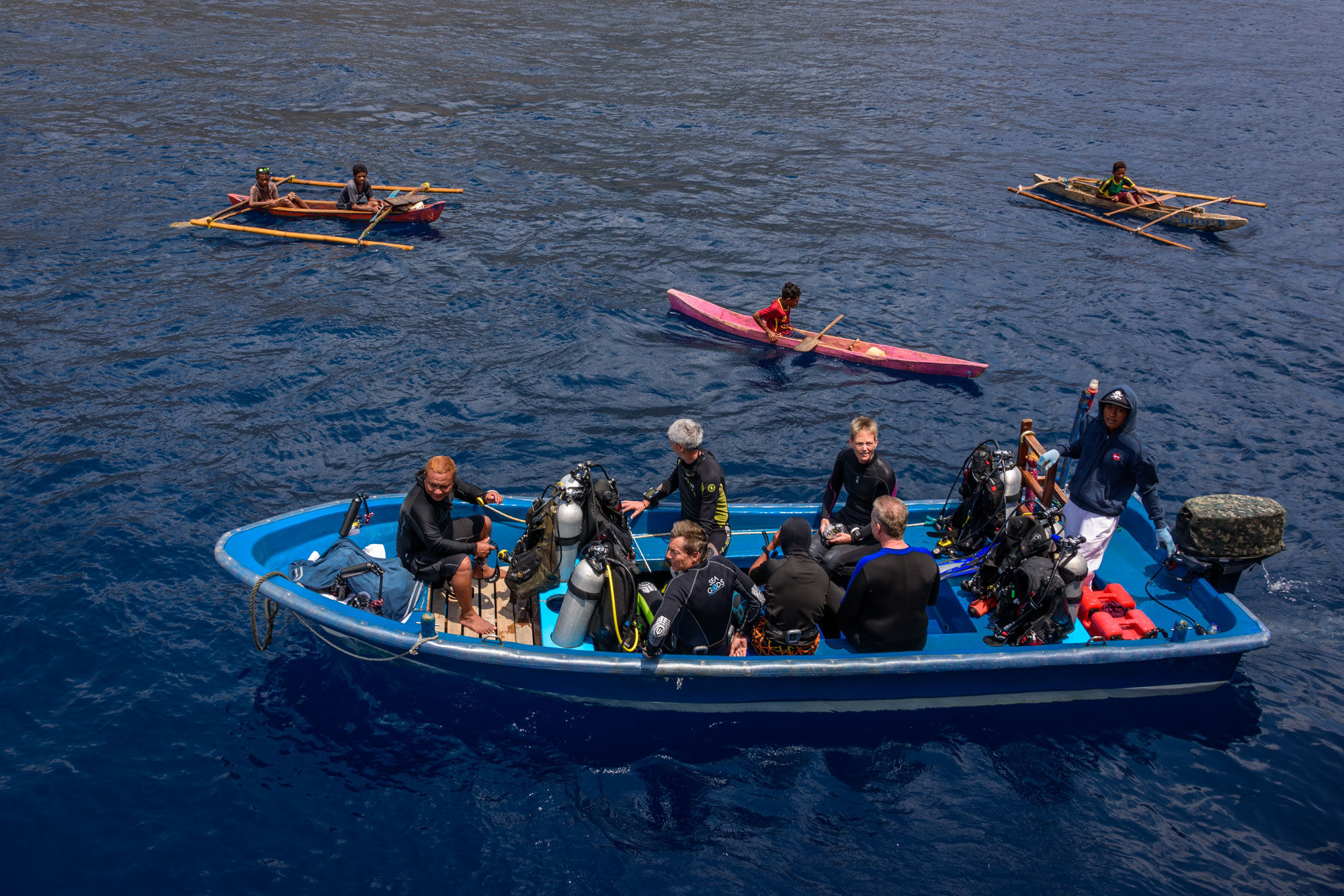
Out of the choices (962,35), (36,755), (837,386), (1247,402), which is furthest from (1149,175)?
(36,755)

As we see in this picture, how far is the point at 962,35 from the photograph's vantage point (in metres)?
48.7

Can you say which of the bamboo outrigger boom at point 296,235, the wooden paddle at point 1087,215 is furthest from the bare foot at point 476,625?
the wooden paddle at point 1087,215

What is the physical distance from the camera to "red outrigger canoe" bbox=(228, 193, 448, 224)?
2275 cm

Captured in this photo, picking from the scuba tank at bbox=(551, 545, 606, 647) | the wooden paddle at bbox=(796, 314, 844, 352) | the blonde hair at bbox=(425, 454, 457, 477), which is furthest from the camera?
the wooden paddle at bbox=(796, 314, 844, 352)

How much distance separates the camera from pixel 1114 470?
977cm

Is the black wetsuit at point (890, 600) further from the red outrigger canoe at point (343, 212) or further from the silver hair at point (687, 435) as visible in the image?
the red outrigger canoe at point (343, 212)

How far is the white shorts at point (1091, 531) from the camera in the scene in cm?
998

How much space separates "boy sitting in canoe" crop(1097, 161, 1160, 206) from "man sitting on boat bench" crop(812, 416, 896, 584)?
19.1 m

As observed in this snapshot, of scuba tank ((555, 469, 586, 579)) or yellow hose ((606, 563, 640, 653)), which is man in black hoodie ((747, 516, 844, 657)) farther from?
scuba tank ((555, 469, 586, 579))

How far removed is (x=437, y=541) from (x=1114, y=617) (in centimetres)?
738

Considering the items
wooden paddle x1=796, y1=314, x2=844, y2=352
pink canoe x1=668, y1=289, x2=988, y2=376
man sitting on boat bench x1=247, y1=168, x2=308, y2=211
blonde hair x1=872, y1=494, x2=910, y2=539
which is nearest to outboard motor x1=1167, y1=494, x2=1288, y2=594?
blonde hair x1=872, y1=494, x2=910, y2=539

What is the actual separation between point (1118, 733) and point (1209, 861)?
1.53 metres

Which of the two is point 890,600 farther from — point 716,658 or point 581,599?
point 581,599

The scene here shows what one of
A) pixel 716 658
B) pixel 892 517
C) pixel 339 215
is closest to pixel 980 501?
pixel 892 517
